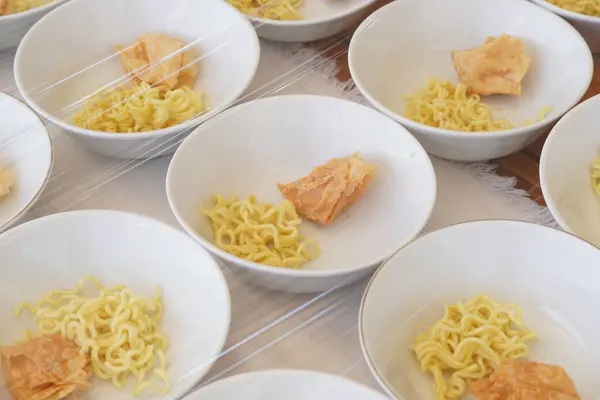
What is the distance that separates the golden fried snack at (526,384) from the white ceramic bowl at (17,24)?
3.90 ft

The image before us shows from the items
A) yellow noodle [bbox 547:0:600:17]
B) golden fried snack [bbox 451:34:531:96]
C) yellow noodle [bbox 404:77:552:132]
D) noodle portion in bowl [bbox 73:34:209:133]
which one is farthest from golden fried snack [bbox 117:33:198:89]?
yellow noodle [bbox 547:0:600:17]

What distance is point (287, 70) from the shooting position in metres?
1.59

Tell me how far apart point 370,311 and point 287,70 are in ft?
2.39

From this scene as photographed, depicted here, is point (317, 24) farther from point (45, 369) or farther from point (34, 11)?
point (45, 369)

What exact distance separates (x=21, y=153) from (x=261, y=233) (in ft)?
1.54

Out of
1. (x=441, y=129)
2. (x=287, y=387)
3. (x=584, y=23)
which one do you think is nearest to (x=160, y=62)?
(x=441, y=129)

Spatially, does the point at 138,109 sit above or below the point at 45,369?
above

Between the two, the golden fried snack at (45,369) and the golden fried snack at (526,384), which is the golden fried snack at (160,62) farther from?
the golden fried snack at (526,384)

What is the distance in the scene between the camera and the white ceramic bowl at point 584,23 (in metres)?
1.56

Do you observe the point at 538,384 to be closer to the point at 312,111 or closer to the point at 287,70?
the point at 312,111

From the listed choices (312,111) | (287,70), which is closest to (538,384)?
(312,111)

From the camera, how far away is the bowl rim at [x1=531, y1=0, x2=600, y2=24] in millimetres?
1554

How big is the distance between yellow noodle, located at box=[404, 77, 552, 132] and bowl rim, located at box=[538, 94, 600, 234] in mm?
134

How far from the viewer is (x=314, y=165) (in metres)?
1.42
